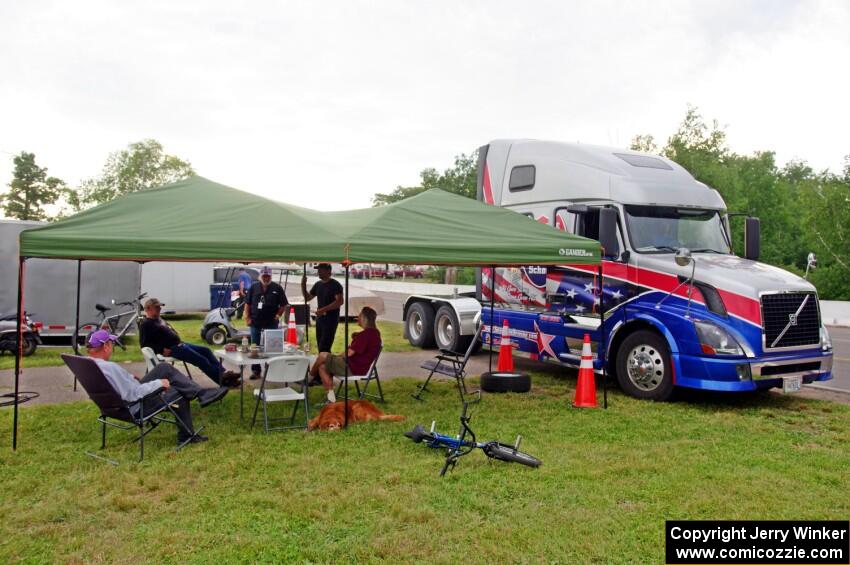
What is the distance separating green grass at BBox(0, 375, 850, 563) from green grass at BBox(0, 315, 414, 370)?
4.60 m

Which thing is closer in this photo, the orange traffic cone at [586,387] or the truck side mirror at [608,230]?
the orange traffic cone at [586,387]

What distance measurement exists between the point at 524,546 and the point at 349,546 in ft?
3.41

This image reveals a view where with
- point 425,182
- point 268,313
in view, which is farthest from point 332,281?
point 425,182

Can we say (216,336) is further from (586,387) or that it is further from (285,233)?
(586,387)

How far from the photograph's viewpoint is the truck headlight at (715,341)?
24.4 feet

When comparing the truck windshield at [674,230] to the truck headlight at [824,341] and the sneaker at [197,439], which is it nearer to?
the truck headlight at [824,341]

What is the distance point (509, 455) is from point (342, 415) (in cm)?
209

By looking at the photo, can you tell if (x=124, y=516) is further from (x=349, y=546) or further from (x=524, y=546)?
(x=524, y=546)

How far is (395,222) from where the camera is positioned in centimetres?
737

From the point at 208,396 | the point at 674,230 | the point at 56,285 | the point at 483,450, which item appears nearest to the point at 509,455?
the point at 483,450

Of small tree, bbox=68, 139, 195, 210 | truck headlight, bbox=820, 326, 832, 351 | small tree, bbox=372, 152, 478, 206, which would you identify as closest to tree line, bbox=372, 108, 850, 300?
small tree, bbox=372, 152, 478, 206

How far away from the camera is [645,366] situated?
8195mm

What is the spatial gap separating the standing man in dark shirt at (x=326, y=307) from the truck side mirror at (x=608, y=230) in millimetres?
3501


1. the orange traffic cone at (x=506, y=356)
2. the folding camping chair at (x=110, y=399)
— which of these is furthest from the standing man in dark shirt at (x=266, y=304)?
the folding camping chair at (x=110, y=399)
